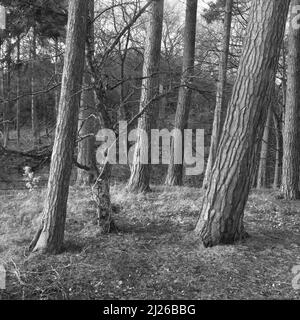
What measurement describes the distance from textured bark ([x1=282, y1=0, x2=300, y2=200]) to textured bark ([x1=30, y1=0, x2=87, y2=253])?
5.32 meters

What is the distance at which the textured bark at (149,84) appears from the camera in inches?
339

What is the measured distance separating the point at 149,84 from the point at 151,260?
4.21m

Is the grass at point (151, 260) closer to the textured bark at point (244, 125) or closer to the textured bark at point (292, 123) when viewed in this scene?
the textured bark at point (244, 125)

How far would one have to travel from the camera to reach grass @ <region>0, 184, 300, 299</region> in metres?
4.76

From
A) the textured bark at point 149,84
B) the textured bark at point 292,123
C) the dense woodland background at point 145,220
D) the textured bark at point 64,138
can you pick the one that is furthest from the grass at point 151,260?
the textured bark at point 292,123

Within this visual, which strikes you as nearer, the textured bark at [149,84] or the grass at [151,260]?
the grass at [151,260]

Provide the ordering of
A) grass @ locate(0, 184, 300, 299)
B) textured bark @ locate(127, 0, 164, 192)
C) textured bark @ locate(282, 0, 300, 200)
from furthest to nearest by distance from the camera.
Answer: textured bark @ locate(282, 0, 300, 200), textured bark @ locate(127, 0, 164, 192), grass @ locate(0, 184, 300, 299)

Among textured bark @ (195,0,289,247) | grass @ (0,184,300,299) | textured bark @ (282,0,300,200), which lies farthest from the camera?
textured bark @ (282,0,300,200)

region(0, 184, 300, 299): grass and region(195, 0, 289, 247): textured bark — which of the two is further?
region(195, 0, 289, 247): textured bark

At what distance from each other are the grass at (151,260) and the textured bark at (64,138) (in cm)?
29

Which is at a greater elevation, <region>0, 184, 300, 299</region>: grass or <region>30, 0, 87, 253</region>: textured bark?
<region>30, 0, 87, 253</region>: textured bark

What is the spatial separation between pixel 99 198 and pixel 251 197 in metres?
3.87

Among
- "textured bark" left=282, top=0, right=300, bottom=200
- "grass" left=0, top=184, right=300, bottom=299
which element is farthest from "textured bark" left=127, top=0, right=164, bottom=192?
"textured bark" left=282, top=0, right=300, bottom=200

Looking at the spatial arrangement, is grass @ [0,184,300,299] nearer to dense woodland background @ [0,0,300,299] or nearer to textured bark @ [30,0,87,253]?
dense woodland background @ [0,0,300,299]
